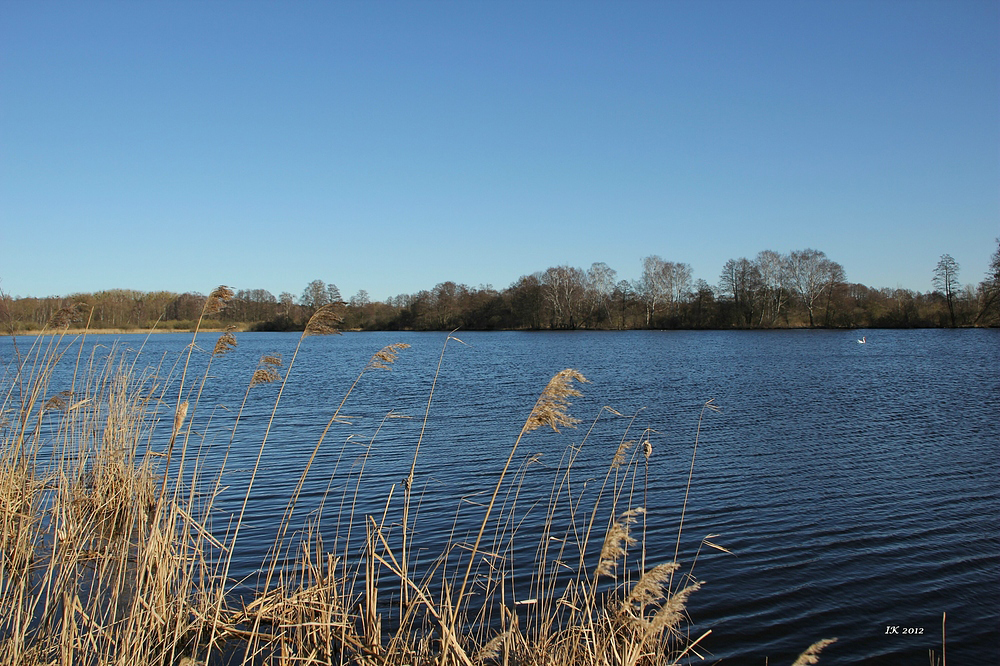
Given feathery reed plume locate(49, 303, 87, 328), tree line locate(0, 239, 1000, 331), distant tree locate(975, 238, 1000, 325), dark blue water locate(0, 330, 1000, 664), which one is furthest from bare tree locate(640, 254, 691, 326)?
feathery reed plume locate(49, 303, 87, 328)

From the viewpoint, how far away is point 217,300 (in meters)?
5.19

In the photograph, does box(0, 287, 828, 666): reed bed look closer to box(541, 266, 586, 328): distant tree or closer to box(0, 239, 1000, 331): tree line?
box(0, 239, 1000, 331): tree line

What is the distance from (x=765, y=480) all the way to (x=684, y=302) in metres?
91.3

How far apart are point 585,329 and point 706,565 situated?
98375mm

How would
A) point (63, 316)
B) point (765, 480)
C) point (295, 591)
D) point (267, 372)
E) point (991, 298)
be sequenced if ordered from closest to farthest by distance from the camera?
point (267, 372) → point (295, 591) → point (63, 316) → point (765, 480) → point (991, 298)

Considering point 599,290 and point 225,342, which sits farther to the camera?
point 599,290

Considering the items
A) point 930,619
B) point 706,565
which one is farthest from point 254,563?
point 930,619

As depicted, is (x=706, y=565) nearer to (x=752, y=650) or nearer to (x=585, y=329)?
(x=752, y=650)

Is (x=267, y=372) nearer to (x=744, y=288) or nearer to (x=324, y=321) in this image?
(x=324, y=321)

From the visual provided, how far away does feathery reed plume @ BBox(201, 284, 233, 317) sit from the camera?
512cm

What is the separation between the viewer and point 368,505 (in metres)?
10.7

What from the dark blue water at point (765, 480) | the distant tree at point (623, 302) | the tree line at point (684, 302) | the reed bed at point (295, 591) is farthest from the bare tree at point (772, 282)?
the reed bed at point (295, 591)

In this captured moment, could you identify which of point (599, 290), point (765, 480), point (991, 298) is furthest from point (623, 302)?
point (765, 480)

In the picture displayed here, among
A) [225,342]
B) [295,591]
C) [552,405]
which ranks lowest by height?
[295,591]
